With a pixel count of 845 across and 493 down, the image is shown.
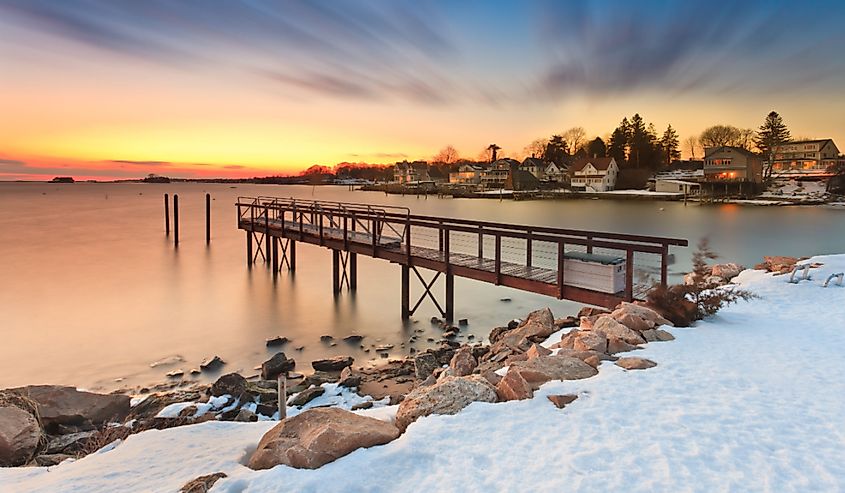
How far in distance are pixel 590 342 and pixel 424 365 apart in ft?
13.3

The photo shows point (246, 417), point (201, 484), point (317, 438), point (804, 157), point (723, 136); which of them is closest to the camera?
point (201, 484)

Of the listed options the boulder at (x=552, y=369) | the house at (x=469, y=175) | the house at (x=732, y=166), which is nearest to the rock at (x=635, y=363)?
the boulder at (x=552, y=369)

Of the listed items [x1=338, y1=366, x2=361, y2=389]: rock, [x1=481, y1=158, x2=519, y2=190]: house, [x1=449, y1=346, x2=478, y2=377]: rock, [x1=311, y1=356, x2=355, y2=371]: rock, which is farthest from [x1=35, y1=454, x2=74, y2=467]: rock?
[x1=481, y1=158, x2=519, y2=190]: house

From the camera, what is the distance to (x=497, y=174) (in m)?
115

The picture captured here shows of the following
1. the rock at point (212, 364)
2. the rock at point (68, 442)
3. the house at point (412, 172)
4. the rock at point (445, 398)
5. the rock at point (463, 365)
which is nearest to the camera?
the rock at point (445, 398)

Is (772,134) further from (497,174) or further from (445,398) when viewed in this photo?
(445,398)

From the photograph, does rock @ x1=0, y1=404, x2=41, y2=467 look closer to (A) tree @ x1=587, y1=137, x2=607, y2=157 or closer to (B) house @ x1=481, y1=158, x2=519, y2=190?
(A) tree @ x1=587, y1=137, x2=607, y2=157

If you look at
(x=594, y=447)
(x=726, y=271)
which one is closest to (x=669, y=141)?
(x=726, y=271)

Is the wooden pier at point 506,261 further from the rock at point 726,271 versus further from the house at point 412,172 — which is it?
the house at point 412,172

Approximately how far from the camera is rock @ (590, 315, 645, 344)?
22.4ft

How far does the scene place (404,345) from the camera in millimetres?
12383

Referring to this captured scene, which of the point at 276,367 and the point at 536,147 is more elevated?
the point at 536,147

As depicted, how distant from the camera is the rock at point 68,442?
600 cm

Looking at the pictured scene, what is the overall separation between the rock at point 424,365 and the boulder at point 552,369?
3.78 m
